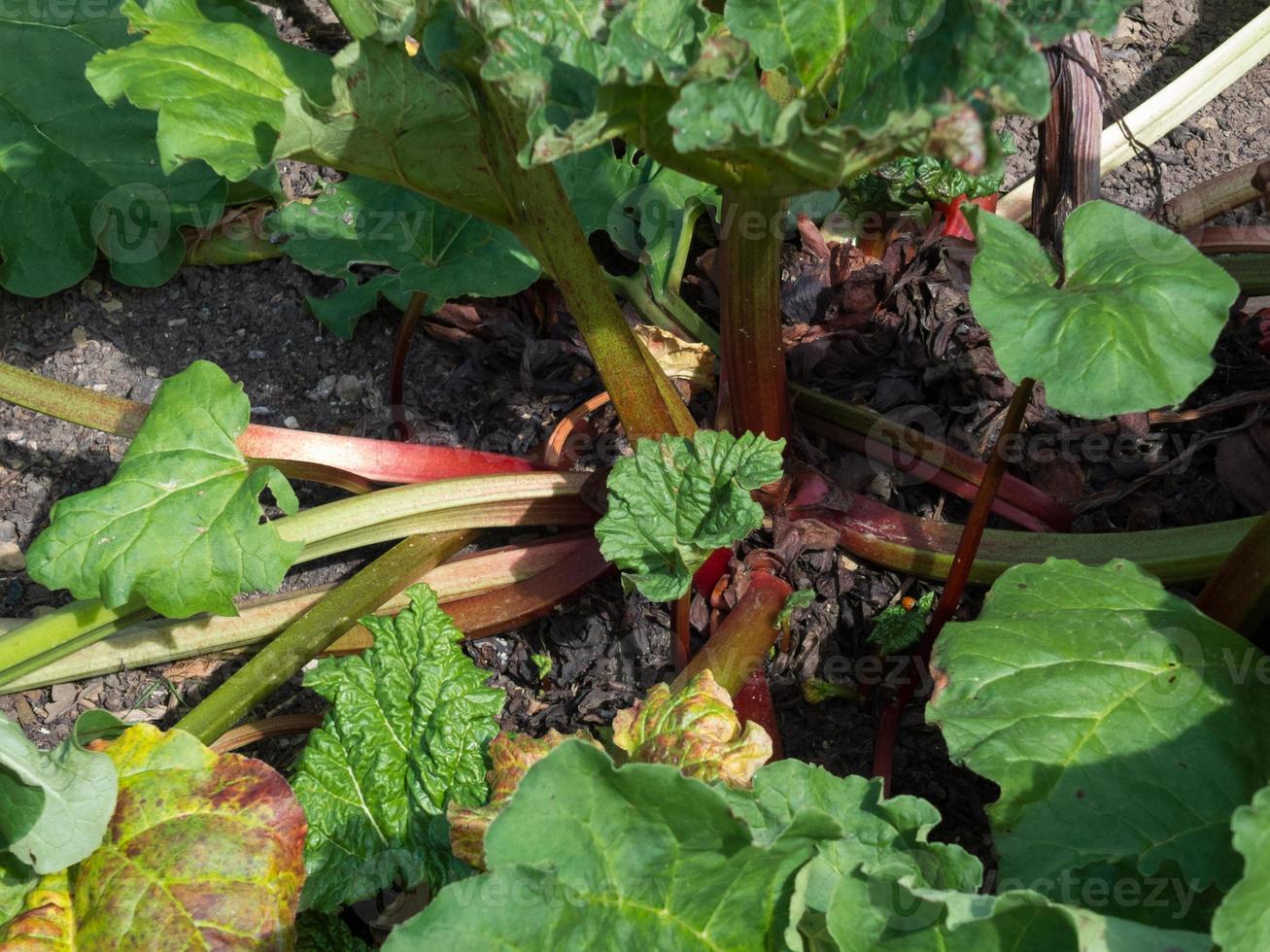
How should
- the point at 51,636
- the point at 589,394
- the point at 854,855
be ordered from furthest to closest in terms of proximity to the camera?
1. the point at 589,394
2. the point at 51,636
3. the point at 854,855

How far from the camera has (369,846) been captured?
175cm

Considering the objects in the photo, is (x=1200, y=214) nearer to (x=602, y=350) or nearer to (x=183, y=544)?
(x=602, y=350)

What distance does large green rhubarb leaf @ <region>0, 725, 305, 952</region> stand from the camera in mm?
1537

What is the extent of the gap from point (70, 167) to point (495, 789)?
5.80ft

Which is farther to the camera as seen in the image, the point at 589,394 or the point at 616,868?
the point at 589,394

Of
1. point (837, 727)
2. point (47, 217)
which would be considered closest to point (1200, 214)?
point (837, 727)

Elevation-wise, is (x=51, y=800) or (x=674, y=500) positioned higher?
(x=674, y=500)

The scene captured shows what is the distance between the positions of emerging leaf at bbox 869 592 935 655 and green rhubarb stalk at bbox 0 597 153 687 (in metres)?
1.26

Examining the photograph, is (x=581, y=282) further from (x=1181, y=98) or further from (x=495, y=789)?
(x=1181, y=98)

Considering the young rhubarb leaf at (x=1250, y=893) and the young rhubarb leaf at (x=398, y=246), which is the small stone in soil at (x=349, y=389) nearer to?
the young rhubarb leaf at (x=398, y=246)

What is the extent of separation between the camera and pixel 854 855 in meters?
1.31

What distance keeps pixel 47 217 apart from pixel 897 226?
183 centimetres

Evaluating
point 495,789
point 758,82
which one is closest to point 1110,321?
point 758,82

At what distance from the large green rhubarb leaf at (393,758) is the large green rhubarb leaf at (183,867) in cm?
12
